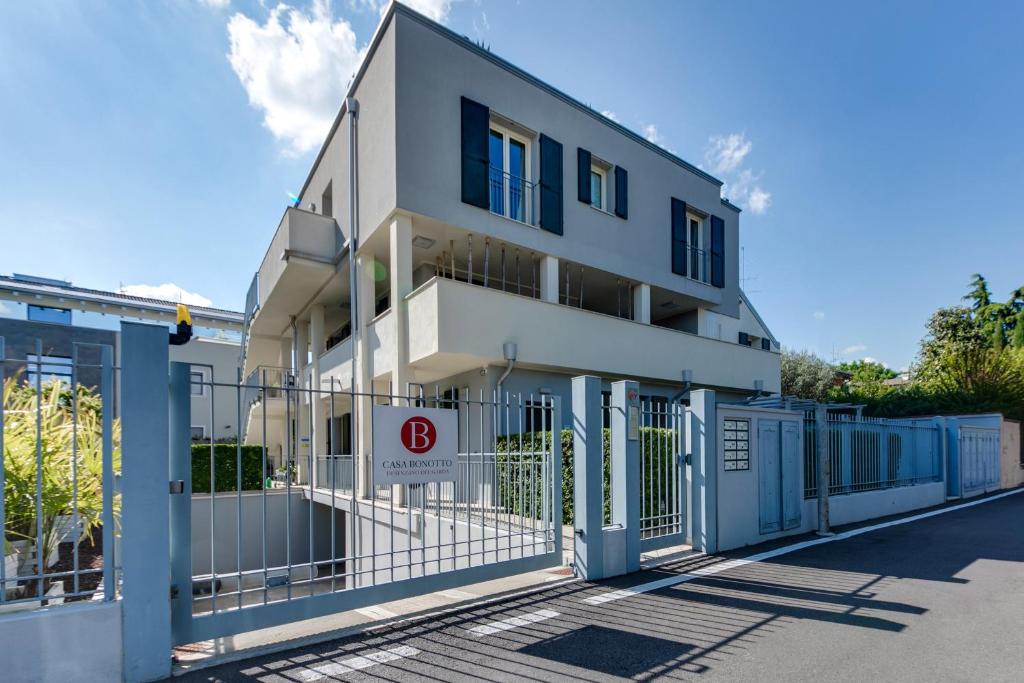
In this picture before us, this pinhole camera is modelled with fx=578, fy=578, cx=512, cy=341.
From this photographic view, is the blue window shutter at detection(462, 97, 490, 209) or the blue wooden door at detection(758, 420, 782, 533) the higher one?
the blue window shutter at detection(462, 97, 490, 209)

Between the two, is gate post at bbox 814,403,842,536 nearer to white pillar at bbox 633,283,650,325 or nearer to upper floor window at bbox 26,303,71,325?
white pillar at bbox 633,283,650,325

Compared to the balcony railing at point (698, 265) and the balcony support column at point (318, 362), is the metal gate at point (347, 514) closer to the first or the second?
the balcony support column at point (318, 362)

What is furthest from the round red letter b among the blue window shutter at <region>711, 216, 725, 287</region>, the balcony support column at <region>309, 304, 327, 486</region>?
the blue window shutter at <region>711, 216, 725, 287</region>

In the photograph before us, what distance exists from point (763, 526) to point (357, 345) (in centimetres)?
931

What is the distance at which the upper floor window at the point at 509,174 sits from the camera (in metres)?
13.5

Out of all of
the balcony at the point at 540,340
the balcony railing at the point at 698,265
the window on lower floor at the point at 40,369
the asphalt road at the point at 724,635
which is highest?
the balcony railing at the point at 698,265

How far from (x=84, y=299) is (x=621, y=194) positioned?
2640cm

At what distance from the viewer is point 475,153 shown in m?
12.6

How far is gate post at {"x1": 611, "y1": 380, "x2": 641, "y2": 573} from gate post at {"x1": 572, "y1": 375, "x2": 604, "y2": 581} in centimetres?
41

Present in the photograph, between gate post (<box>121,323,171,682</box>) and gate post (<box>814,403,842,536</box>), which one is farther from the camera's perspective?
gate post (<box>814,403,842,536</box>)

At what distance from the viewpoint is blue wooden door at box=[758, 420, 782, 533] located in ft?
27.9

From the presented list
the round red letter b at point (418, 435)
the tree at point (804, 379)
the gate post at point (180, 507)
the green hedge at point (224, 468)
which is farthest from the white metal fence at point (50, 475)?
the tree at point (804, 379)

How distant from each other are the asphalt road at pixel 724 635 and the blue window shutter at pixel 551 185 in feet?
29.9

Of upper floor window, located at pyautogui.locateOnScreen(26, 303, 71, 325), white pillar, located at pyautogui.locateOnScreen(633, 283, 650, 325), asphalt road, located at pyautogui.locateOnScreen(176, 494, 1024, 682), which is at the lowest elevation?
asphalt road, located at pyautogui.locateOnScreen(176, 494, 1024, 682)
